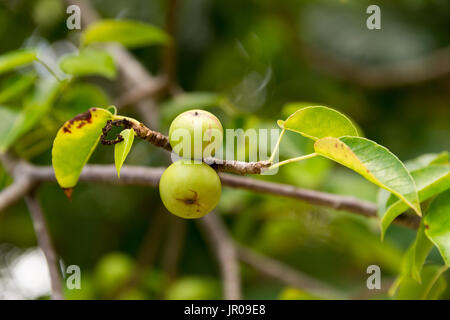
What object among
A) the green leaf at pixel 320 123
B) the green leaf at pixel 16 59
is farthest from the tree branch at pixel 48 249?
the green leaf at pixel 320 123

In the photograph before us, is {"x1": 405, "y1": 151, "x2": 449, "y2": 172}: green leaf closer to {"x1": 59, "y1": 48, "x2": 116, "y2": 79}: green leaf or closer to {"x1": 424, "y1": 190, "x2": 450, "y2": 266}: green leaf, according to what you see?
{"x1": 424, "y1": 190, "x2": 450, "y2": 266}: green leaf

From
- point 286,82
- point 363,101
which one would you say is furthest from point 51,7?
point 363,101

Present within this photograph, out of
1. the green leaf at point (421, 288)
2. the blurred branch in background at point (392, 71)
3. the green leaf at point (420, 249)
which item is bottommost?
the green leaf at point (421, 288)

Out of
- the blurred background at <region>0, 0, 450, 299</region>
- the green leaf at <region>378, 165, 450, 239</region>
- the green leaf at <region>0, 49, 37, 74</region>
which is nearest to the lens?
the green leaf at <region>378, 165, 450, 239</region>

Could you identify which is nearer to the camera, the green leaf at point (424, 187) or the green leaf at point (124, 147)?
Result: the green leaf at point (124, 147)

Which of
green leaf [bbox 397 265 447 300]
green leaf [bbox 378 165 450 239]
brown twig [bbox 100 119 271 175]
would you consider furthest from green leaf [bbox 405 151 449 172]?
brown twig [bbox 100 119 271 175]

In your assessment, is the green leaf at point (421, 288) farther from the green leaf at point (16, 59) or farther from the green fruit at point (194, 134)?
the green leaf at point (16, 59)
